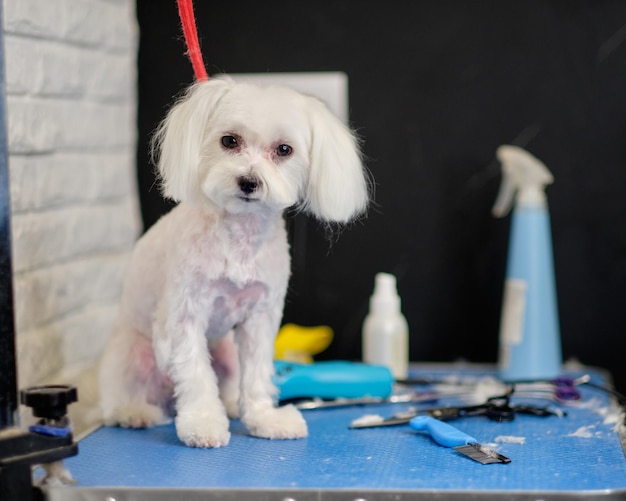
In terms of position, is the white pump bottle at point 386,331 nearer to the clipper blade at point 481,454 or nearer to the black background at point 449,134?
the black background at point 449,134

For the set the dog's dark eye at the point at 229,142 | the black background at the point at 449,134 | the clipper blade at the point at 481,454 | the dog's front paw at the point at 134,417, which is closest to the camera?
the clipper blade at the point at 481,454

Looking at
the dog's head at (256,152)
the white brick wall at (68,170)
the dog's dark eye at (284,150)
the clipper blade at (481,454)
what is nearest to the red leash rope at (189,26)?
the dog's head at (256,152)

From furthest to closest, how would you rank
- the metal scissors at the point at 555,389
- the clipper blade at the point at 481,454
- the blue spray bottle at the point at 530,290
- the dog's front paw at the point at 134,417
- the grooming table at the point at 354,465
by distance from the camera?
the blue spray bottle at the point at 530,290 < the metal scissors at the point at 555,389 < the dog's front paw at the point at 134,417 < the clipper blade at the point at 481,454 < the grooming table at the point at 354,465

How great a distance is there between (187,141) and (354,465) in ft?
1.42

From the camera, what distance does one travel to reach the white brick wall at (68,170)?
1.26 meters

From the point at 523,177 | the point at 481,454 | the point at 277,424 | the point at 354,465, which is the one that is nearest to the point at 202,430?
the point at 277,424

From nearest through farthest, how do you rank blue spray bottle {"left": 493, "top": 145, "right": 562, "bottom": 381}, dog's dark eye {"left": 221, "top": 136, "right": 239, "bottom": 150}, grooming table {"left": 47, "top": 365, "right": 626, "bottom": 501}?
grooming table {"left": 47, "top": 365, "right": 626, "bottom": 501} → dog's dark eye {"left": 221, "top": 136, "right": 239, "bottom": 150} → blue spray bottle {"left": 493, "top": 145, "right": 562, "bottom": 381}

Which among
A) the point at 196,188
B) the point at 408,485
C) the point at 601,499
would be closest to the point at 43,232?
the point at 196,188

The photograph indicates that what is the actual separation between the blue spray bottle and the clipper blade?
45 centimetres

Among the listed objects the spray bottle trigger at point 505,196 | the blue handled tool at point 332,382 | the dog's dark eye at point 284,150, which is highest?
the dog's dark eye at point 284,150

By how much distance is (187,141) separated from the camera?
105 centimetres

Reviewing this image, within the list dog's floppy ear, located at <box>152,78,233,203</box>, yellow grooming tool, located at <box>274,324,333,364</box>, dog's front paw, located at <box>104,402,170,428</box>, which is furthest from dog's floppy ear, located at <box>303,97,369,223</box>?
yellow grooming tool, located at <box>274,324,333,364</box>

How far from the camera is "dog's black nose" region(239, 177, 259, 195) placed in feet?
3.37

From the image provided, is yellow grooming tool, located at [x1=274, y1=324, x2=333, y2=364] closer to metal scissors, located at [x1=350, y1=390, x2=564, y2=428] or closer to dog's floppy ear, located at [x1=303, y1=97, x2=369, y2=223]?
metal scissors, located at [x1=350, y1=390, x2=564, y2=428]
